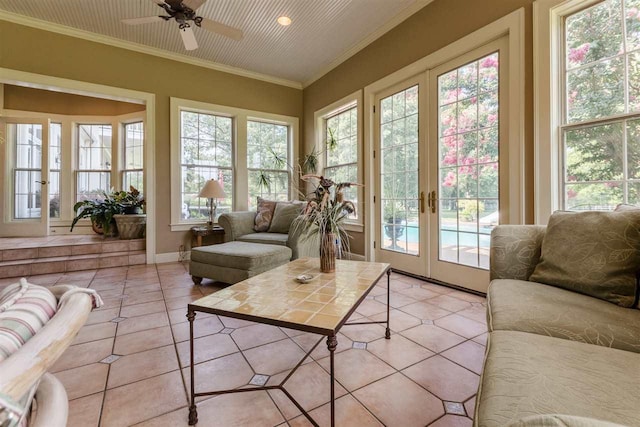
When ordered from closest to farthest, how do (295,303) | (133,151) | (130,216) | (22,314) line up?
(22,314), (295,303), (130,216), (133,151)

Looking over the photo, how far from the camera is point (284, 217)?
390 centimetres

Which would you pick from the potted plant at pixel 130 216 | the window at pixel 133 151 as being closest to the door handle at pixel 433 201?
the potted plant at pixel 130 216

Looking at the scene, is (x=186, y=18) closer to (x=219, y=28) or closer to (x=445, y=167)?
(x=219, y=28)

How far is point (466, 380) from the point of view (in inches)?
58.2

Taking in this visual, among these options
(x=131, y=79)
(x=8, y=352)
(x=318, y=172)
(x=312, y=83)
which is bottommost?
(x=8, y=352)

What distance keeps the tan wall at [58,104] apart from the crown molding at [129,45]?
1613 millimetres

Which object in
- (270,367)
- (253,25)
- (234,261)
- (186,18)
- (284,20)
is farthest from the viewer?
(253,25)

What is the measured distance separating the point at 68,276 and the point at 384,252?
3.95m

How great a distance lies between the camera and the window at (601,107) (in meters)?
1.87

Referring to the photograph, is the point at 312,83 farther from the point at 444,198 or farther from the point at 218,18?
the point at 444,198

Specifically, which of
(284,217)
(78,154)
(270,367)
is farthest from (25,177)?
(270,367)

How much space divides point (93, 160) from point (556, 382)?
7103 mm

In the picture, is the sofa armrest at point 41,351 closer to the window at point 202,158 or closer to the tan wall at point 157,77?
the tan wall at point 157,77

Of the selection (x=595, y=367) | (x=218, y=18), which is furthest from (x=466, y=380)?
(x=218, y=18)
